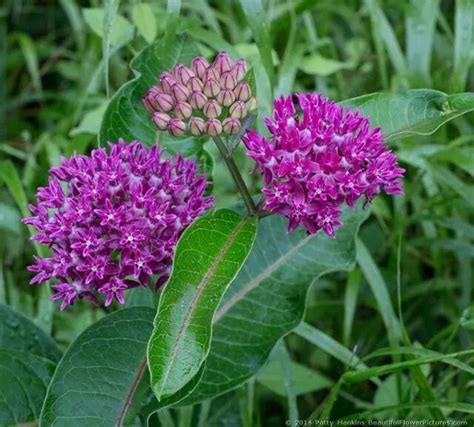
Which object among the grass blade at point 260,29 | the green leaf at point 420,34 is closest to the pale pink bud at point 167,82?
the grass blade at point 260,29

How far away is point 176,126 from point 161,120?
0.02 meters

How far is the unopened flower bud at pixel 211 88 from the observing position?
1.00m

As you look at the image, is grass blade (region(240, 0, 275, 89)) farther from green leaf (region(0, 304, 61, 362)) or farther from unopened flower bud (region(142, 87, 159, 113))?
green leaf (region(0, 304, 61, 362))

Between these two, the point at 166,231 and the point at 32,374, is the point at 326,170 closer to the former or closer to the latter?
the point at 166,231

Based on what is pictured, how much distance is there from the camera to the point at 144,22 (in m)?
1.50

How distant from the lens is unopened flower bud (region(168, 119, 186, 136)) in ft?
3.28

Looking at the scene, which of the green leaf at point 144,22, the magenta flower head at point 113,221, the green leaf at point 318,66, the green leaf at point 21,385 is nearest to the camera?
the magenta flower head at point 113,221

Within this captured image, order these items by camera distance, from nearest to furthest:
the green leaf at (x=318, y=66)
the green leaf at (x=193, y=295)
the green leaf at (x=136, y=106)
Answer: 1. the green leaf at (x=193, y=295)
2. the green leaf at (x=136, y=106)
3. the green leaf at (x=318, y=66)

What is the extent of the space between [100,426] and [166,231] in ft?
0.82

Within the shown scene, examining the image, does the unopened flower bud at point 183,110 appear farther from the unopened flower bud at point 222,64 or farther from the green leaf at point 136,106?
the green leaf at point 136,106

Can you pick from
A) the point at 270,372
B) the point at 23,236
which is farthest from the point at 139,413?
the point at 23,236

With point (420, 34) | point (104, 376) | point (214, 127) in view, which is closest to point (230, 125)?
point (214, 127)

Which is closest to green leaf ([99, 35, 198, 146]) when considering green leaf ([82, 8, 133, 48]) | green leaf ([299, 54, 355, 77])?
green leaf ([82, 8, 133, 48])

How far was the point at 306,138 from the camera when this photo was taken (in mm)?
961
